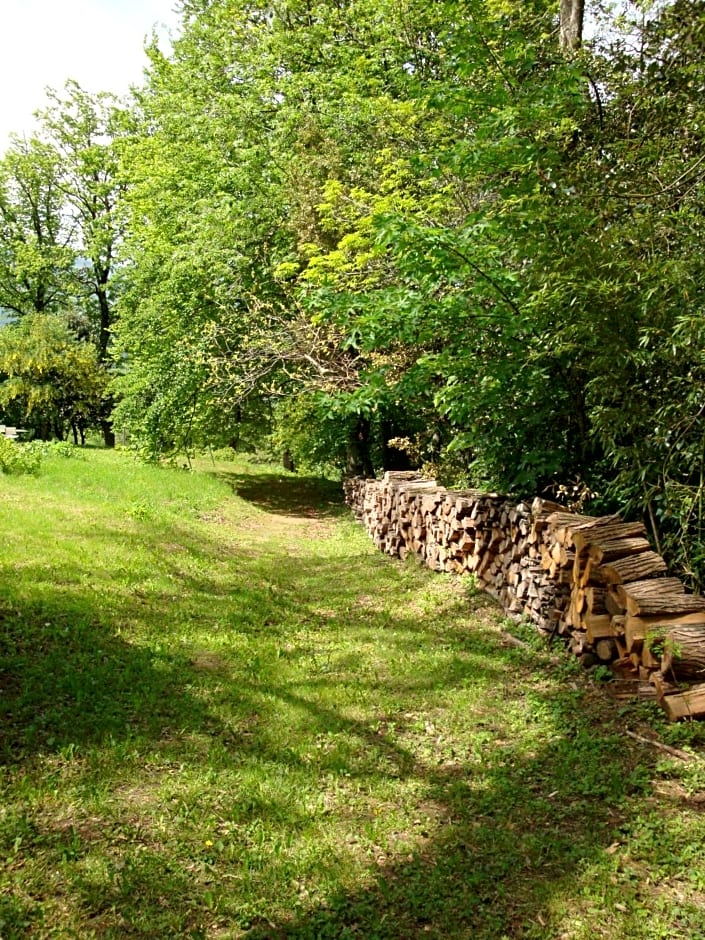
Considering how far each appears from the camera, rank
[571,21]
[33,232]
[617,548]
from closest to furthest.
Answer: [617,548]
[571,21]
[33,232]

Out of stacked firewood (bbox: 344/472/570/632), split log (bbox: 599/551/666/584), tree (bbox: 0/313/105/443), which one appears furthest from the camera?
tree (bbox: 0/313/105/443)

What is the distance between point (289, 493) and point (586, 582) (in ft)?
45.4

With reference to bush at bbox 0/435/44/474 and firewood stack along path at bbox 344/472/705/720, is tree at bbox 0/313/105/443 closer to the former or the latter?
bush at bbox 0/435/44/474

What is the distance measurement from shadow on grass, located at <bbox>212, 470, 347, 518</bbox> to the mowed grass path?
894 cm

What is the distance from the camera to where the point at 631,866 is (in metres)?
3.01

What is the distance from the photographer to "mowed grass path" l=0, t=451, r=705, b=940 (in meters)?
2.79

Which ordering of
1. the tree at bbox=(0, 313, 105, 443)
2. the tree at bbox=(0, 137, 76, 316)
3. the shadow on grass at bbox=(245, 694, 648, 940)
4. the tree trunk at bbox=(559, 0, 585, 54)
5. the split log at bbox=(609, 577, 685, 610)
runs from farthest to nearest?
the tree at bbox=(0, 137, 76, 316) < the tree at bbox=(0, 313, 105, 443) < the tree trunk at bbox=(559, 0, 585, 54) < the split log at bbox=(609, 577, 685, 610) < the shadow on grass at bbox=(245, 694, 648, 940)

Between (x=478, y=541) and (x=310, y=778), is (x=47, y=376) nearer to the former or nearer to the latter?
(x=478, y=541)

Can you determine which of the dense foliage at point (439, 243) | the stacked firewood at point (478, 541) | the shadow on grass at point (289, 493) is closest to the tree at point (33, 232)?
the dense foliage at point (439, 243)

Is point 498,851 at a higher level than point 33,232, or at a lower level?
lower

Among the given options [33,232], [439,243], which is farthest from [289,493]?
[33,232]

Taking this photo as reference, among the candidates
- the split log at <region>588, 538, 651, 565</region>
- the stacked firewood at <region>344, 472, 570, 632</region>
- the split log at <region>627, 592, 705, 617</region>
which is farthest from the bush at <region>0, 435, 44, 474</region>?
the split log at <region>627, 592, 705, 617</region>

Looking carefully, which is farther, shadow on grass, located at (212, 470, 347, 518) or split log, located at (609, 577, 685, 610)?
shadow on grass, located at (212, 470, 347, 518)

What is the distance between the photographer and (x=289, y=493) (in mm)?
18375
